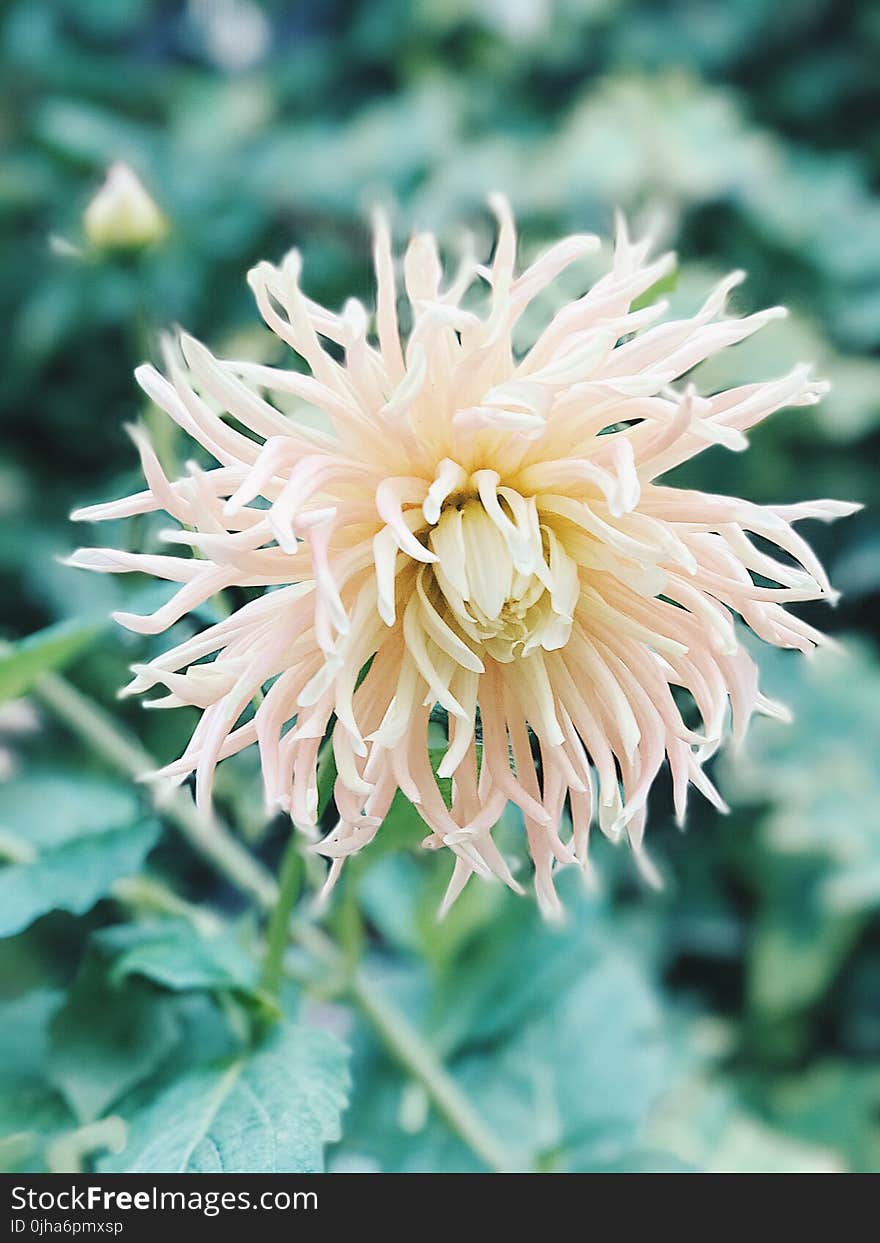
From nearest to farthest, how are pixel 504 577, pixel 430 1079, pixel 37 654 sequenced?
pixel 504 577, pixel 37 654, pixel 430 1079

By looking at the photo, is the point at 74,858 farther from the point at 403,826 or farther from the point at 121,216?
the point at 121,216

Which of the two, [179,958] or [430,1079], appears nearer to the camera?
[179,958]

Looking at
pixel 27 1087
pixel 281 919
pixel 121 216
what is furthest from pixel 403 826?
pixel 121 216

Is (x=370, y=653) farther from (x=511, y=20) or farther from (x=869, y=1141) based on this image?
(x=511, y=20)

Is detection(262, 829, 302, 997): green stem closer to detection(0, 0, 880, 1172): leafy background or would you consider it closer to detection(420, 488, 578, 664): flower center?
detection(0, 0, 880, 1172): leafy background

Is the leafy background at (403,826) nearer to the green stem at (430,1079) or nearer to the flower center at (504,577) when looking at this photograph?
the green stem at (430,1079)

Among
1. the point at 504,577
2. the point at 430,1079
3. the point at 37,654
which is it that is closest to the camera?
the point at 504,577
